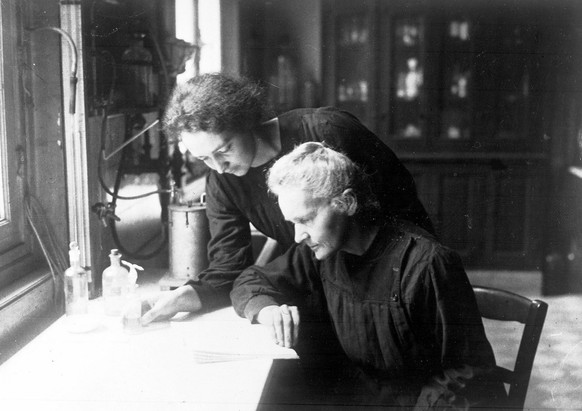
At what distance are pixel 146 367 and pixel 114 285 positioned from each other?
484mm

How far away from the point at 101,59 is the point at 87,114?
22 cm

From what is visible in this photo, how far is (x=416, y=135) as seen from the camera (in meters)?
4.20

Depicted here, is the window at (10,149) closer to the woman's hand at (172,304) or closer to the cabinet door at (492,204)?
the woman's hand at (172,304)

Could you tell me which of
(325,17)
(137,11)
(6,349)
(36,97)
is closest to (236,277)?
(6,349)

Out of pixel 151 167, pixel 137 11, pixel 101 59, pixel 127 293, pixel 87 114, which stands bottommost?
pixel 127 293

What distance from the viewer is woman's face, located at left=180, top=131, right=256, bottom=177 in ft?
5.85

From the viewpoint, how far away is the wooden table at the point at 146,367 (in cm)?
132

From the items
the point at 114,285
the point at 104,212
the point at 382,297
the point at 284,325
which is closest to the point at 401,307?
the point at 382,297

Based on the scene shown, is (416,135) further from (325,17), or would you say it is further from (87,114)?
(87,114)

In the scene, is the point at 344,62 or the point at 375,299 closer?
the point at 375,299

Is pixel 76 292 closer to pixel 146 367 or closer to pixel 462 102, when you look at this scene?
pixel 146 367

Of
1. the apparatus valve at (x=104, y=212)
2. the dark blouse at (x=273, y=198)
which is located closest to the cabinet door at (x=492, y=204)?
the dark blouse at (x=273, y=198)

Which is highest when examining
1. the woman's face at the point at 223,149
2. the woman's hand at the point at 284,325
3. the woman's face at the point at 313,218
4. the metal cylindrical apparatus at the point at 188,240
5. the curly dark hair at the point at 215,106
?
the curly dark hair at the point at 215,106

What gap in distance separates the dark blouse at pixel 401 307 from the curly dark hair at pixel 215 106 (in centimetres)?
41
